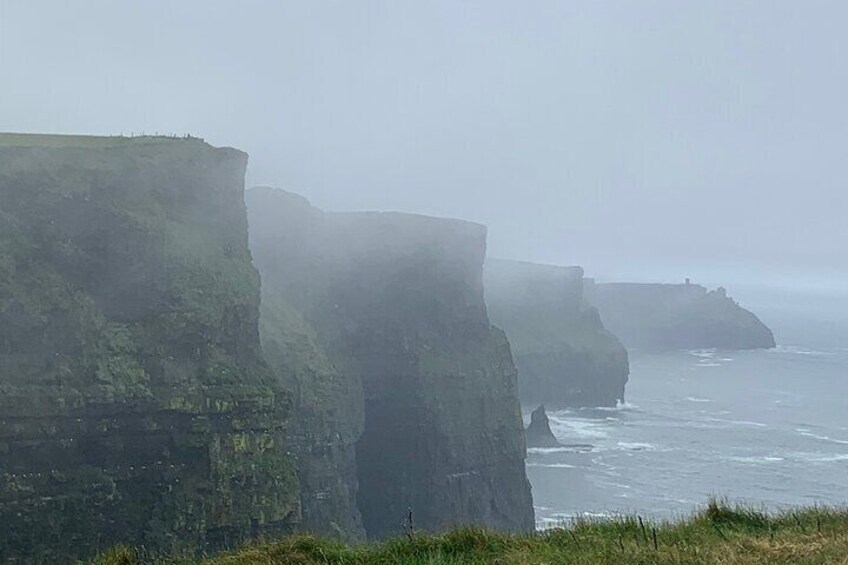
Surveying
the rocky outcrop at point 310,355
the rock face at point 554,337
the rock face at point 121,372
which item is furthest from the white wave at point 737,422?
the rock face at point 121,372

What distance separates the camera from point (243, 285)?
41875mm

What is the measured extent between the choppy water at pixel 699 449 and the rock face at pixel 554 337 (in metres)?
4.36

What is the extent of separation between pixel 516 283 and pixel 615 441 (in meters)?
47.0

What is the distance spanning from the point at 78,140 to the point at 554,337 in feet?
323

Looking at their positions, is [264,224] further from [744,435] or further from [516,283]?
[516,283]

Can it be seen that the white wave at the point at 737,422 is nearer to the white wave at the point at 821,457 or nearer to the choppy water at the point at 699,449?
the choppy water at the point at 699,449

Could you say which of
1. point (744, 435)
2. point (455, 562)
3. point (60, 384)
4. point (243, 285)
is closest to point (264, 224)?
point (243, 285)

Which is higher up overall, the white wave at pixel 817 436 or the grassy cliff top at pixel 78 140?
the grassy cliff top at pixel 78 140

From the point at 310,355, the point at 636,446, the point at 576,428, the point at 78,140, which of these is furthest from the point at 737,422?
the point at 78,140

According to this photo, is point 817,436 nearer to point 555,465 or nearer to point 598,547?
point 555,465

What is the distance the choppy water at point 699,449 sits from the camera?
70.2 meters

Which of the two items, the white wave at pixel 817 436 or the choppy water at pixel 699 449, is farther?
the white wave at pixel 817 436

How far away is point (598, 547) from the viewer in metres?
8.98

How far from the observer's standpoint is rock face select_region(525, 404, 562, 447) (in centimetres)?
9594
